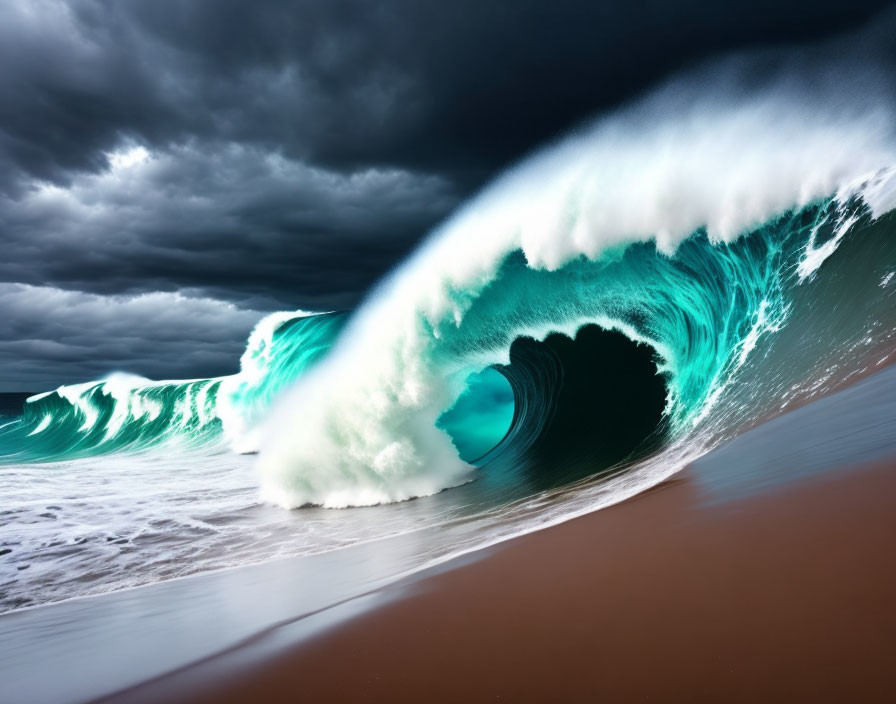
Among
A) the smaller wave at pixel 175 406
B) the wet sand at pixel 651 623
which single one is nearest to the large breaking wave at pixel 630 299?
the wet sand at pixel 651 623

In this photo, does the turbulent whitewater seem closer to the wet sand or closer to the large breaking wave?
→ the large breaking wave

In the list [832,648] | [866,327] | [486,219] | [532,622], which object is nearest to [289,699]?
[532,622]

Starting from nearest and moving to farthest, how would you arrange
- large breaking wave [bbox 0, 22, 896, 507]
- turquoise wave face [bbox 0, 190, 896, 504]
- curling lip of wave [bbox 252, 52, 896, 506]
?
turquoise wave face [bbox 0, 190, 896, 504], large breaking wave [bbox 0, 22, 896, 507], curling lip of wave [bbox 252, 52, 896, 506]

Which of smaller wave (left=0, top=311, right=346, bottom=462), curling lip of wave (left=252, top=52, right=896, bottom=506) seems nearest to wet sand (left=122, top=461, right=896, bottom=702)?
curling lip of wave (left=252, top=52, right=896, bottom=506)

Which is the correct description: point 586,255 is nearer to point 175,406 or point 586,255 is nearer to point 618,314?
point 618,314

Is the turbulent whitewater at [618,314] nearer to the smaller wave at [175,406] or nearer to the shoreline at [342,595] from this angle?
the shoreline at [342,595]

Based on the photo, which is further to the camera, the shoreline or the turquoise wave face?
the turquoise wave face
